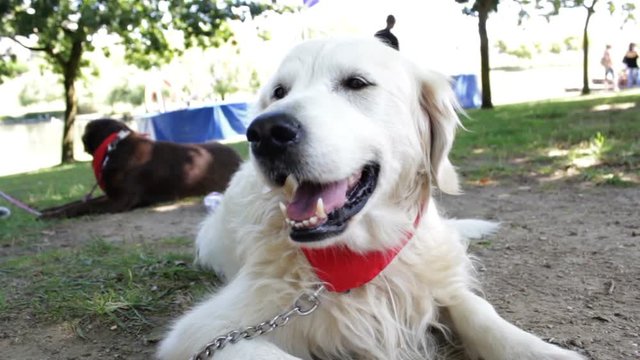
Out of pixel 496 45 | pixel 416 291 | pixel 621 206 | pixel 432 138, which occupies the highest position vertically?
pixel 432 138

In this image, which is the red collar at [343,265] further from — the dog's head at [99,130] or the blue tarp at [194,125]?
the blue tarp at [194,125]

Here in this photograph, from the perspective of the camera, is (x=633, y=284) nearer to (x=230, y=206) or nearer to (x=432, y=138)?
(x=432, y=138)

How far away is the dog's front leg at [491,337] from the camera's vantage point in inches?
78.1

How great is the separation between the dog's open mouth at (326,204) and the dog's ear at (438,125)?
421 millimetres

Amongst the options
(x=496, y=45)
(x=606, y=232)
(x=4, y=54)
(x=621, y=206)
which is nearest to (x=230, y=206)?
(x=606, y=232)

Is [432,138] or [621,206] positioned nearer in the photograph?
[432,138]

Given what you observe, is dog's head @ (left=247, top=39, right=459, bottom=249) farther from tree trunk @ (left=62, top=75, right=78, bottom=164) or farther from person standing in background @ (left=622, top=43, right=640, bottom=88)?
person standing in background @ (left=622, top=43, right=640, bottom=88)

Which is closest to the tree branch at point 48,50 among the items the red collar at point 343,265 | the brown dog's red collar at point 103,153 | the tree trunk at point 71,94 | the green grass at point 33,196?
the tree trunk at point 71,94

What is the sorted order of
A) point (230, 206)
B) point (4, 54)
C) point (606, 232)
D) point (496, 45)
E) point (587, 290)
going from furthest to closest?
point (496, 45), point (4, 54), point (606, 232), point (230, 206), point (587, 290)

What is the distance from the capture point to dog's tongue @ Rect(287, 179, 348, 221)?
2116 mm

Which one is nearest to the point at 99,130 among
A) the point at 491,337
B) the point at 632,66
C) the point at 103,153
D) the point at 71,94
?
the point at 103,153

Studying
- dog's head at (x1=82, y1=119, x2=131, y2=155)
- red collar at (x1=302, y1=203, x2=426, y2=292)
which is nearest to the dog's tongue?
red collar at (x1=302, y1=203, x2=426, y2=292)

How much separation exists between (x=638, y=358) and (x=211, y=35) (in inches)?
658

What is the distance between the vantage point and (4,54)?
19266 mm
